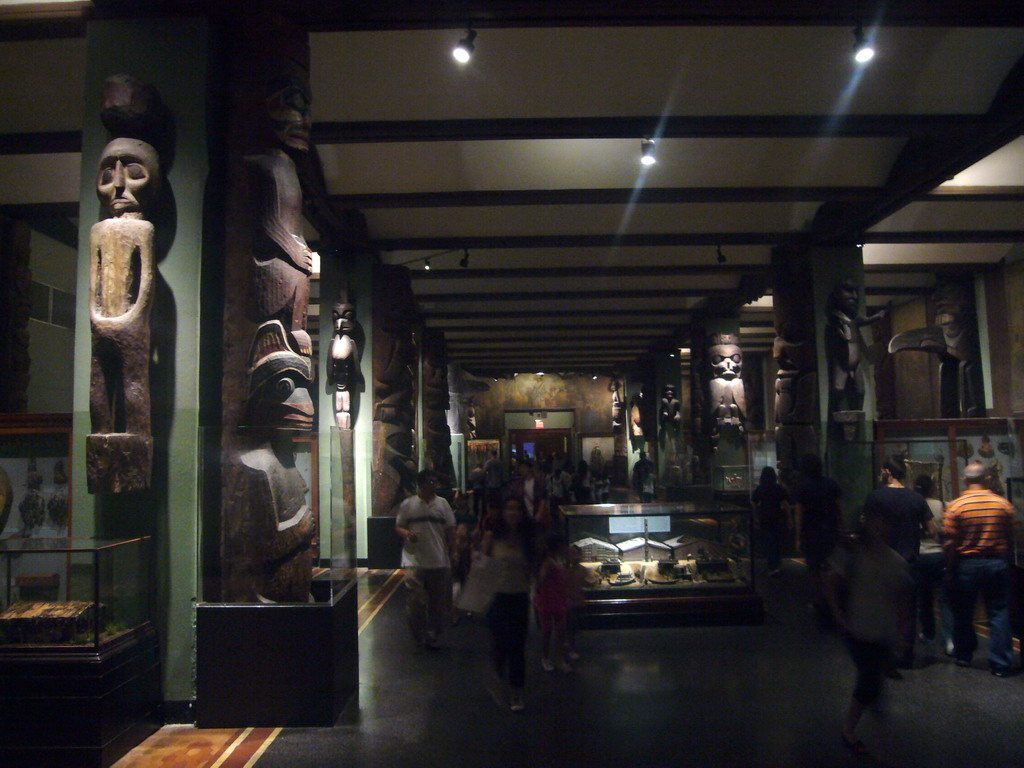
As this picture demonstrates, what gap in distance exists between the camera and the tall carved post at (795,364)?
9.03m

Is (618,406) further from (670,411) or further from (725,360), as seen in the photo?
(725,360)

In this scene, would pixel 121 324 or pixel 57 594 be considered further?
pixel 121 324

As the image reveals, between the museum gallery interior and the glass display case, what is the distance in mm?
17

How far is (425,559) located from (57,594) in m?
2.46

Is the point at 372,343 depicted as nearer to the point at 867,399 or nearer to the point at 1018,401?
the point at 867,399

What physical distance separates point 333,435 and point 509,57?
3.38m

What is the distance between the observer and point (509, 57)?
581 centimetres

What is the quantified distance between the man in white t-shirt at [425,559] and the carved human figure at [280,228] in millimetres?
1636

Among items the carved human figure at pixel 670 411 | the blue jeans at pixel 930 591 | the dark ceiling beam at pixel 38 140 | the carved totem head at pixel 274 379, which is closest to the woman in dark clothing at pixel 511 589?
the carved totem head at pixel 274 379

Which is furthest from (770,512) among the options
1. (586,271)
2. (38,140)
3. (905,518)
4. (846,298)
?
(38,140)

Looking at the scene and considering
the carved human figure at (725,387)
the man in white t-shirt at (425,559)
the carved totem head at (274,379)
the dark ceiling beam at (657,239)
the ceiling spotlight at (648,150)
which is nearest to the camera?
the carved totem head at (274,379)

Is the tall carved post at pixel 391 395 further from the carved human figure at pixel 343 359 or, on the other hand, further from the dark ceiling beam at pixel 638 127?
the dark ceiling beam at pixel 638 127

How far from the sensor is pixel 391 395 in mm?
9375

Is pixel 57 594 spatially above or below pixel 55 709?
above
